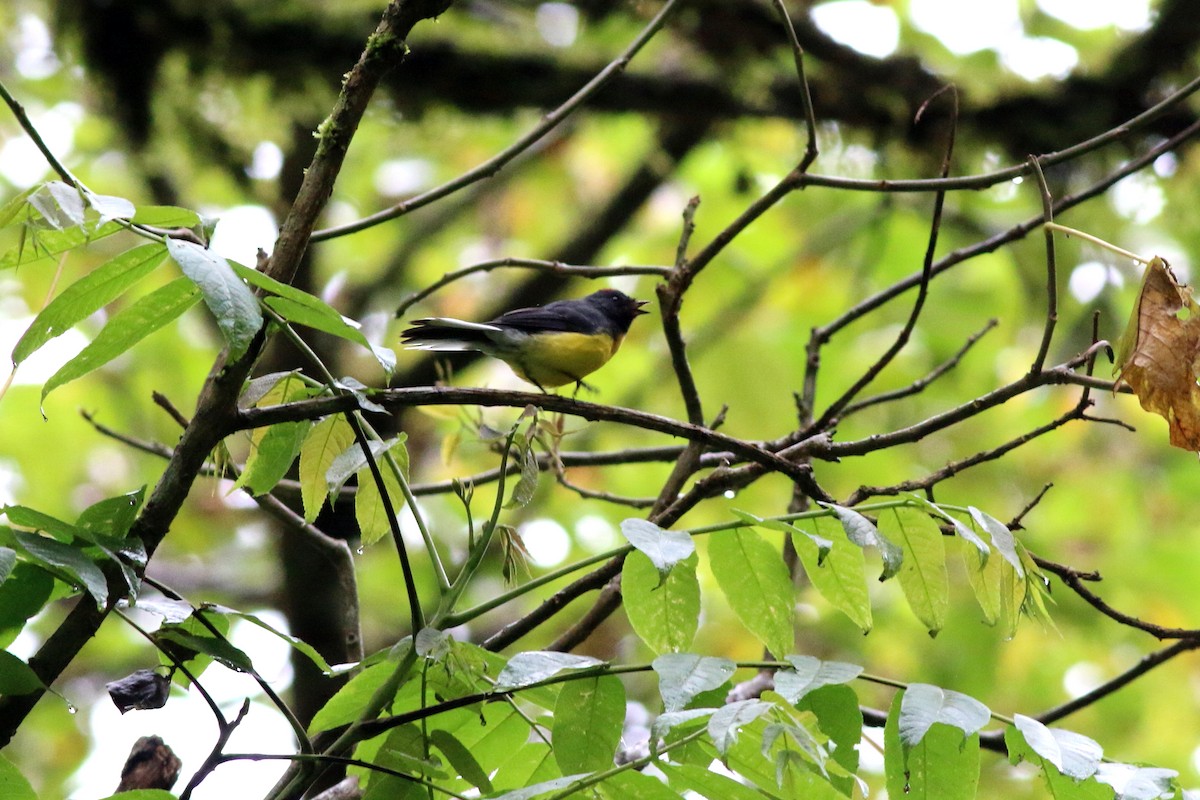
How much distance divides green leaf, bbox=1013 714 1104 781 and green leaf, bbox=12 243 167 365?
1.45 m

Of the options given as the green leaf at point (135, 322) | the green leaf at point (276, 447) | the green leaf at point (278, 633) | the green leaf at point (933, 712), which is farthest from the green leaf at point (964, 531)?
the green leaf at point (135, 322)

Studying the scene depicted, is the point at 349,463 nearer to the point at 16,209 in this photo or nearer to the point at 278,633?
the point at 278,633

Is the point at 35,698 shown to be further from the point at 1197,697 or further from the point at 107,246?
the point at 1197,697

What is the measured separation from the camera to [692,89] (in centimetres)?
657

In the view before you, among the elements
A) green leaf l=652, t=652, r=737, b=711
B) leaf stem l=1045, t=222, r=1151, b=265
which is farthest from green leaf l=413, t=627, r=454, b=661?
leaf stem l=1045, t=222, r=1151, b=265

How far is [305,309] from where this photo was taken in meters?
1.68

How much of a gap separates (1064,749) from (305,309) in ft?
4.17

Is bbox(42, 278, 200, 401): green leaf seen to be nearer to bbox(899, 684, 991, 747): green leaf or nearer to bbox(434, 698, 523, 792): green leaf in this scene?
bbox(434, 698, 523, 792): green leaf

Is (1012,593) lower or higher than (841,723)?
higher

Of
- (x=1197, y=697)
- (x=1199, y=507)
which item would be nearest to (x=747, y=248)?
(x=1199, y=507)

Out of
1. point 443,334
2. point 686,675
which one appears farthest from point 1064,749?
point 443,334

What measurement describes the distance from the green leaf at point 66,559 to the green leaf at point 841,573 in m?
1.08

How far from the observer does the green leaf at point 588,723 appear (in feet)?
5.74

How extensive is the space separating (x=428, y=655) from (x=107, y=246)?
739 centimetres
